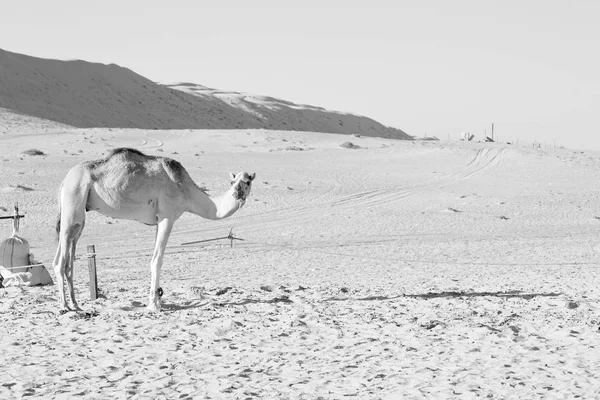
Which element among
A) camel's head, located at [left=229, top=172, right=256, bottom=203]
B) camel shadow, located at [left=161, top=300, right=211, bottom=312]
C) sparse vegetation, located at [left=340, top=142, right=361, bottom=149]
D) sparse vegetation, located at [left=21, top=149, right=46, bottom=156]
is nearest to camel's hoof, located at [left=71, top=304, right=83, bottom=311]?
camel shadow, located at [left=161, top=300, right=211, bottom=312]

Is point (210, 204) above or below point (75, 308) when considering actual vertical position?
above

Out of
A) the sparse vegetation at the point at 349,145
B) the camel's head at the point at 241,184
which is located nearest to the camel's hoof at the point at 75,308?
the camel's head at the point at 241,184

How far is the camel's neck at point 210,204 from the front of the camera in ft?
38.1

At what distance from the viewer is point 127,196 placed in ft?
36.7

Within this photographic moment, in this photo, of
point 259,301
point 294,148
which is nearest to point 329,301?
point 259,301

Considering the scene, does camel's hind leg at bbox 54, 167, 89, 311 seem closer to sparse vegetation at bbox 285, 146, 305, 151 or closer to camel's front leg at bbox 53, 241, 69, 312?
camel's front leg at bbox 53, 241, 69, 312

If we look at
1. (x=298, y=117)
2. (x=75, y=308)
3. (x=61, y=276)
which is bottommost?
(x=75, y=308)

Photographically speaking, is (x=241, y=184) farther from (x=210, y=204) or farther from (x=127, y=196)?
(x=127, y=196)

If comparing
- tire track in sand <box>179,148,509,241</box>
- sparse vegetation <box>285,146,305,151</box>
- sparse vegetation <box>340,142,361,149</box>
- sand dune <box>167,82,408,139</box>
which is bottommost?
tire track in sand <box>179,148,509,241</box>

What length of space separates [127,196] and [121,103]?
79.9m

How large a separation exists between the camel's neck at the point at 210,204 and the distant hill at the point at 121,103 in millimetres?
61470

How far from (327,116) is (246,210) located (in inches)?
3634

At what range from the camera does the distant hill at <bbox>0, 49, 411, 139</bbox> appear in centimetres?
7769

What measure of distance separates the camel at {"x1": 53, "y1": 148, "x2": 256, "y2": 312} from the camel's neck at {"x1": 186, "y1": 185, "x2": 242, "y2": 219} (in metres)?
0.02
